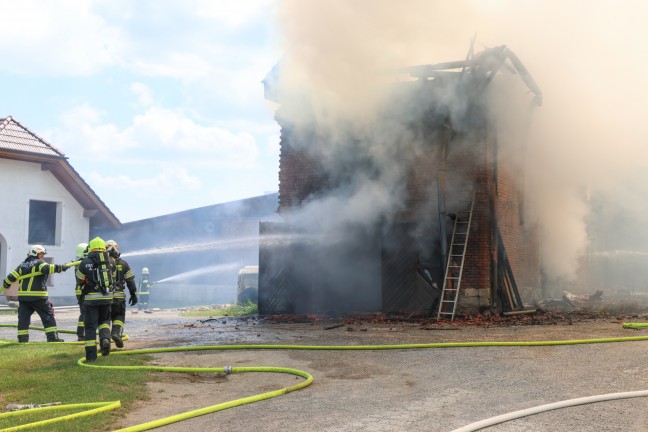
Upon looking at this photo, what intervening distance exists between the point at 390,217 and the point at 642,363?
803cm

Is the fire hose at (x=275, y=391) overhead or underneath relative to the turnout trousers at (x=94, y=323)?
underneath

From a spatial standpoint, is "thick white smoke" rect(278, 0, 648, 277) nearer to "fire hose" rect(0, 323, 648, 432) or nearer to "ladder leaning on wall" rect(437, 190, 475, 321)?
"ladder leaning on wall" rect(437, 190, 475, 321)

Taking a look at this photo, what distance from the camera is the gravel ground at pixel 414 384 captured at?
18.2 feet

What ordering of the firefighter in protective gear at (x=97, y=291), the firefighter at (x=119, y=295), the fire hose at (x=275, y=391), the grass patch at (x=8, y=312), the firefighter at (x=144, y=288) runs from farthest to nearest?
the firefighter at (x=144, y=288)
the grass patch at (x=8, y=312)
the firefighter at (x=119, y=295)
the firefighter in protective gear at (x=97, y=291)
the fire hose at (x=275, y=391)

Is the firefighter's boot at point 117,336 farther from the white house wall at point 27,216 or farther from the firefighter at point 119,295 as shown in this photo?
the white house wall at point 27,216

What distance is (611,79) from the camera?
58.4 ft

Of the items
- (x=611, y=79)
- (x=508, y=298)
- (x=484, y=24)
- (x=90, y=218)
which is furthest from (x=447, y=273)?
(x=90, y=218)

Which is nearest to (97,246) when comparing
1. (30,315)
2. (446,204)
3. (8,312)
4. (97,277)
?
(97,277)

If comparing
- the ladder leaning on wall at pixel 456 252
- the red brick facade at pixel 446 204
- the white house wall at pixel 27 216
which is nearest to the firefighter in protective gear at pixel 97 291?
the red brick facade at pixel 446 204

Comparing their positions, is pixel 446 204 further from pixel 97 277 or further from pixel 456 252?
pixel 97 277

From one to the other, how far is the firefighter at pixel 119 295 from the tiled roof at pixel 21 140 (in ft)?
52.4

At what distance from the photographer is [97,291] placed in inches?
354

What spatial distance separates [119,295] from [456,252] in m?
6.87

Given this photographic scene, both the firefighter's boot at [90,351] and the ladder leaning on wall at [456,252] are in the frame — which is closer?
the firefighter's boot at [90,351]
